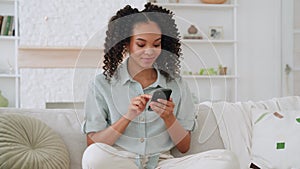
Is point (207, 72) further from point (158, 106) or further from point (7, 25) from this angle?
point (7, 25)

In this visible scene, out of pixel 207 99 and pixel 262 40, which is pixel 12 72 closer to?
pixel 262 40

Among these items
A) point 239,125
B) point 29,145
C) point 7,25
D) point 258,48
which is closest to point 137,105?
point 29,145

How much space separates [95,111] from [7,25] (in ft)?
10.6

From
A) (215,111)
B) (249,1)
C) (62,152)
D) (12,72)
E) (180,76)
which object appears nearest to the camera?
(180,76)

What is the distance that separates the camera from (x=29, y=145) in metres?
1.57

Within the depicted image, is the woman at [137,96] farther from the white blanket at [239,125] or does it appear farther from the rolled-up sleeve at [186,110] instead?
the white blanket at [239,125]

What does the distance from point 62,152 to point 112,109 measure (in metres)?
0.34

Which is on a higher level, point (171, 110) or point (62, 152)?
point (171, 110)

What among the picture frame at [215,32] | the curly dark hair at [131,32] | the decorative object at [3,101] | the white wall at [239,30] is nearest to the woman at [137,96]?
the curly dark hair at [131,32]

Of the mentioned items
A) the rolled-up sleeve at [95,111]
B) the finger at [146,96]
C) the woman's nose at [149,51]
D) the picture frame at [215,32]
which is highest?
the picture frame at [215,32]

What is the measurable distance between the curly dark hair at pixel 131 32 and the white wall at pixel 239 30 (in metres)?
3.03

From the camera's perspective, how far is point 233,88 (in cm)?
468

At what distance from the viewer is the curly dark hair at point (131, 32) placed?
4.08 ft

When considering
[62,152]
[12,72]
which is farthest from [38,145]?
[12,72]
